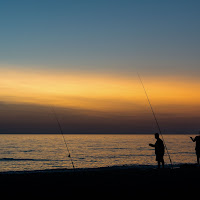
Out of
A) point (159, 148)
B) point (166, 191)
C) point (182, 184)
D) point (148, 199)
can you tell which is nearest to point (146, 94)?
point (159, 148)

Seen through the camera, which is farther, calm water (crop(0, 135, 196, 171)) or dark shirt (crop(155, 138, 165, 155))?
Answer: calm water (crop(0, 135, 196, 171))

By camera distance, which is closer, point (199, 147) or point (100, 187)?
point (100, 187)

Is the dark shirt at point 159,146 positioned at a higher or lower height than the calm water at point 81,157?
lower

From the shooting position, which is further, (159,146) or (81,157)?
(81,157)

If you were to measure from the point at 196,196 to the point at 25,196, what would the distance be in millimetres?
4057

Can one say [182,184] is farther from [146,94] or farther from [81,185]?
[146,94]

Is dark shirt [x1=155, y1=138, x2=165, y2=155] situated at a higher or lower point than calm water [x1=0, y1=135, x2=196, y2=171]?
lower

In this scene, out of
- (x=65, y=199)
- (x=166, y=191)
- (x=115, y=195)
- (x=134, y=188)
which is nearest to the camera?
(x=65, y=199)

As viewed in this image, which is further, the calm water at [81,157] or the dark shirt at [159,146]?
the calm water at [81,157]

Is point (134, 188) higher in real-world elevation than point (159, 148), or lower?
lower

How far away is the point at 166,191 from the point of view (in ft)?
26.8

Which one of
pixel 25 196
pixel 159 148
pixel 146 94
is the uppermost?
pixel 146 94

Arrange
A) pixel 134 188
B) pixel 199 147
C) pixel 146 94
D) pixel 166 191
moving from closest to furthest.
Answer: pixel 166 191
pixel 134 188
pixel 146 94
pixel 199 147

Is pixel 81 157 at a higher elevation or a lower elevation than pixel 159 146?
higher
